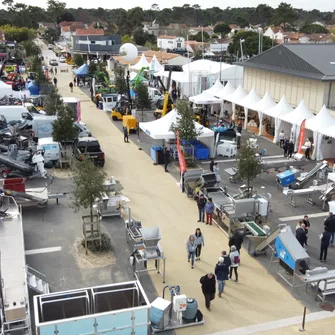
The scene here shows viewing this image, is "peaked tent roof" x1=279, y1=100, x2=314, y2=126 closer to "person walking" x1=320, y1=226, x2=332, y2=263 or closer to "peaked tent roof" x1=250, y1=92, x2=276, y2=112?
"peaked tent roof" x1=250, y1=92, x2=276, y2=112

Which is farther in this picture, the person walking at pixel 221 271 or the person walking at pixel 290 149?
the person walking at pixel 290 149

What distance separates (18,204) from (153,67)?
108ft

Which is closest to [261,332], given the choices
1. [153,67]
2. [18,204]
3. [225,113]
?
[18,204]

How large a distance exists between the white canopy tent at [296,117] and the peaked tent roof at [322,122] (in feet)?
3.33

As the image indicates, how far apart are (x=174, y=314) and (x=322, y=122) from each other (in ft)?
50.2

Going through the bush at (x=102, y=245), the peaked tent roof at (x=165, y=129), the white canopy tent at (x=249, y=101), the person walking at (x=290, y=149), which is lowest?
the bush at (x=102, y=245)

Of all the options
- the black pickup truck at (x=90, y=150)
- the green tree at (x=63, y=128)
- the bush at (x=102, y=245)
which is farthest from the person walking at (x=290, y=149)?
the bush at (x=102, y=245)

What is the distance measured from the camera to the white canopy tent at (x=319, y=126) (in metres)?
22.5

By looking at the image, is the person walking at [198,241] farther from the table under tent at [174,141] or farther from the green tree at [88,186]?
the table under tent at [174,141]

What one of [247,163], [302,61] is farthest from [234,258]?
[302,61]

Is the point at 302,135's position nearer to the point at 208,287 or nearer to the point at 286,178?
the point at 286,178

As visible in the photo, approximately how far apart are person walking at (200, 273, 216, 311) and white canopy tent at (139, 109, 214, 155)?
12243 mm

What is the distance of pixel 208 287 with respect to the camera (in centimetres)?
1067

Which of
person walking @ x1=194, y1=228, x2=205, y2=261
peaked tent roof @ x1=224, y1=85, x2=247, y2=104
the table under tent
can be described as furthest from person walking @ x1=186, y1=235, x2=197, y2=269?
peaked tent roof @ x1=224, y1=85, x2=247, y2=104
